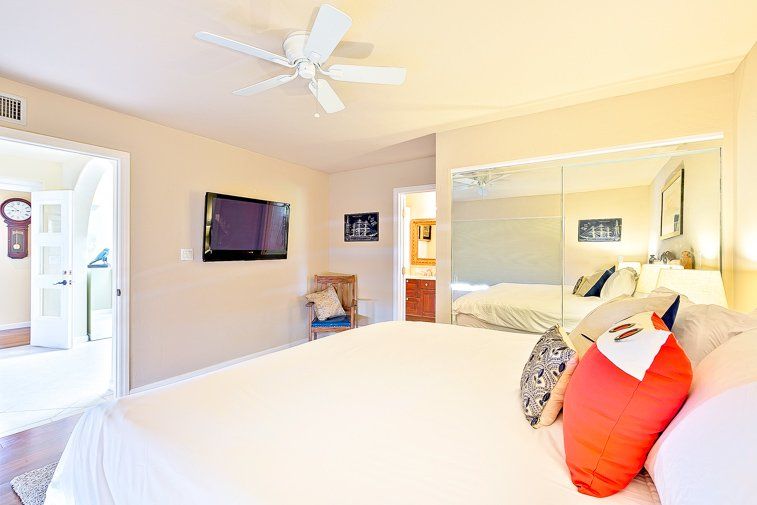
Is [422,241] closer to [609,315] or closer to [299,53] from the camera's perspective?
[299,53]

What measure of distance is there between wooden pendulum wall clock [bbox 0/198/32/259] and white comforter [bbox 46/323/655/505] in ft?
19.0

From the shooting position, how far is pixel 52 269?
4613 millimetres

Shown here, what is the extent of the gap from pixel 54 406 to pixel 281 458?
10.3 ft

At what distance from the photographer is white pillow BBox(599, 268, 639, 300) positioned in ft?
8.48

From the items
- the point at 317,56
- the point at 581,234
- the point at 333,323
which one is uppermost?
the point at 317,56

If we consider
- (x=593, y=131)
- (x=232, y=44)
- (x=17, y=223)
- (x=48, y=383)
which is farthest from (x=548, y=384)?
(x=17, y=223)

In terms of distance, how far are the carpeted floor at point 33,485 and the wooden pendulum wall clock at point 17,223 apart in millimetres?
4962

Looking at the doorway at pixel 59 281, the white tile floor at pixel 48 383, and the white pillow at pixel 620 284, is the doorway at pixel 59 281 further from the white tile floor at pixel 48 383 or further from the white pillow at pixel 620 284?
the white pillow at pixel 620 284

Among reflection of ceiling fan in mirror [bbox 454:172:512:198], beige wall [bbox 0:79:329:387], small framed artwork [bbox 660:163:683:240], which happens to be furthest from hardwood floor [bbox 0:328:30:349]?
small framed artwork [bbox 660:163:683:240]

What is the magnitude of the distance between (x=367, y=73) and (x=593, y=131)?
1854mm

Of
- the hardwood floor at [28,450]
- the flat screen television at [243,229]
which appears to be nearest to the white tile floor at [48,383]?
the hardwood floor at [28,450]

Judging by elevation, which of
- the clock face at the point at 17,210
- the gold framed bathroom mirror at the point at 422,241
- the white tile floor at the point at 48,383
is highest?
the clock face at the point at 17,210

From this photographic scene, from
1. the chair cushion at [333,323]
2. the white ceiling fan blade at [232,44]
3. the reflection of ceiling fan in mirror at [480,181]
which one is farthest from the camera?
the chair cushion at [333,323]

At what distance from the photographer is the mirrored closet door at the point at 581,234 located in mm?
→ 2334
